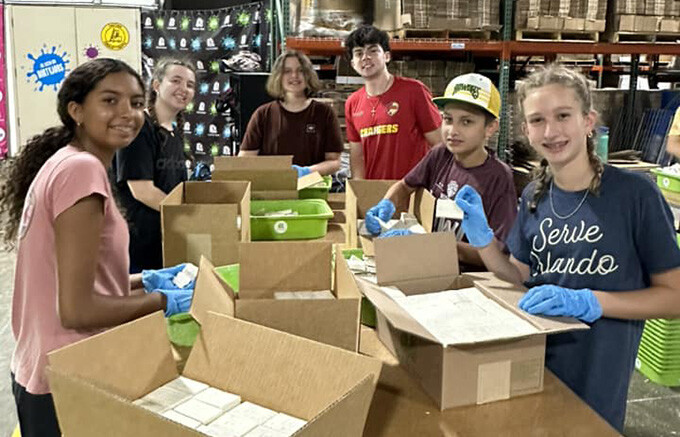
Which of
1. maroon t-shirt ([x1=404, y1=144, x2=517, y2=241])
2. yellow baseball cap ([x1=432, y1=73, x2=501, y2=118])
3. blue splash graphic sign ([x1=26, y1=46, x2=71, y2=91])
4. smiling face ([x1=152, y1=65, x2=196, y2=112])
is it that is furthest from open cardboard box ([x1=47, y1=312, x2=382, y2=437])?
blue splash graphic sign ([x1=26, y1=46, x2=71, y2=91])

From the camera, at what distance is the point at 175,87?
2799 mm

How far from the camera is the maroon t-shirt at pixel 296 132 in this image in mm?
3420

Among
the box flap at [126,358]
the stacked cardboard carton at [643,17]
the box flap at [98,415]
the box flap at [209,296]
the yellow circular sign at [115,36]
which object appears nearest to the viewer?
the box flap at [98,415]

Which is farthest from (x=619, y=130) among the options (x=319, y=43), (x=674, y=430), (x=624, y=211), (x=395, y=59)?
(x=624, y=211)

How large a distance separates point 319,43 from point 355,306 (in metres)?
3.64

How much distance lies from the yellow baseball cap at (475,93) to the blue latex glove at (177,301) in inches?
43.5

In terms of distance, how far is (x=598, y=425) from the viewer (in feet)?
4.04

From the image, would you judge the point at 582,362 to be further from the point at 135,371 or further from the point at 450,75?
the point at 450,75

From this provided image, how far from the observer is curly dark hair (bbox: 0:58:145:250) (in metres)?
1.43

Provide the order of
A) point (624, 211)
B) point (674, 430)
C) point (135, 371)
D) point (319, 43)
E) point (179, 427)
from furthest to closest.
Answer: point (319, 43), point (674, 430), point (624, 211), point (135, 371), point (179, 427)

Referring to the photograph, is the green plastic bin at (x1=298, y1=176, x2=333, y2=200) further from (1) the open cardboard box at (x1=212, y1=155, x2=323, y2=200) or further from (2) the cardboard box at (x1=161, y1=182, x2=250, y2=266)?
(2) the cardboard box at (x1=161, y1=182, x2=250, y2=266)

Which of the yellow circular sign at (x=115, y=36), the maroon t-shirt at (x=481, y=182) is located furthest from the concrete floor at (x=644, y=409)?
the yellow circular sign at (x=115, y=36)

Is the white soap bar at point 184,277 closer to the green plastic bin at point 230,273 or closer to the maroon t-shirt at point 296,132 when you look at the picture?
the green plastic bin at point 230,273

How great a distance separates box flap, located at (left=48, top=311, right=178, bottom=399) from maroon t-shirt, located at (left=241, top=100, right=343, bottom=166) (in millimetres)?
2245
